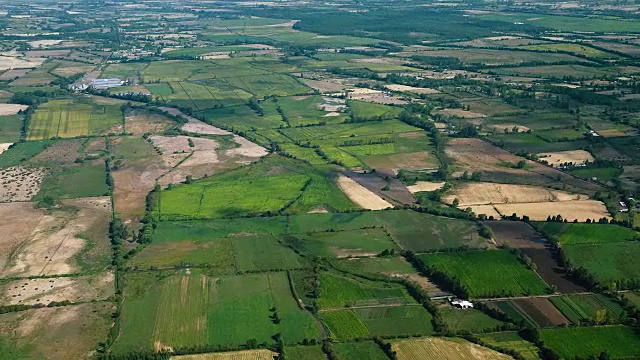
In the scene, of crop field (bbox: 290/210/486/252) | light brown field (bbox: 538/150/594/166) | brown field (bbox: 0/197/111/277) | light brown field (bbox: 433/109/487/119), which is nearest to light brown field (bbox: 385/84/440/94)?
light brown field (bbox: 433/109/487/119)

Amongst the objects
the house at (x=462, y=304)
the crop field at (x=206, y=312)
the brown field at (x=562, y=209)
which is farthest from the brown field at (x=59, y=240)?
the brown field at (x=562, y=209)

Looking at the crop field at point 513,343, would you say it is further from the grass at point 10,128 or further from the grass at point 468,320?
the grass at point 10,128

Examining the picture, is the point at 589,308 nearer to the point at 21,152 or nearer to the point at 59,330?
the point at 59,330

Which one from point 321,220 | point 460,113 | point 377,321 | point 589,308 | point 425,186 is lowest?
point 377,321

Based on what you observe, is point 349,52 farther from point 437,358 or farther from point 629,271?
point 437,358

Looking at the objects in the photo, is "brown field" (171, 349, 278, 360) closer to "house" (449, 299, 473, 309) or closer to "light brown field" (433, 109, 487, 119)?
"house" (449, 299, 473, 309)

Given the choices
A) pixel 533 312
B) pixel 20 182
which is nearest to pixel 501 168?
pixel 533 312

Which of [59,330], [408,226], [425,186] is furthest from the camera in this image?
[425,186]

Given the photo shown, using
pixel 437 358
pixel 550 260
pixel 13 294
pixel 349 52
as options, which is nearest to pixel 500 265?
pixel 550 260
